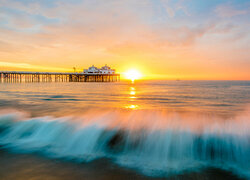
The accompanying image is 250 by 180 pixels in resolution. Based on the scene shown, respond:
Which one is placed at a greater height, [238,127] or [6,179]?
[238,127]

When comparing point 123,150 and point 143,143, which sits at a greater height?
point 143,143

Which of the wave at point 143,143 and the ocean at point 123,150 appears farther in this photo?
the wave at point 143,143

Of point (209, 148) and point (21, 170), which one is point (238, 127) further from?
point (21, 170)

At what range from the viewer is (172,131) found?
7336 mm

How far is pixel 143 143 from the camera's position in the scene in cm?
652

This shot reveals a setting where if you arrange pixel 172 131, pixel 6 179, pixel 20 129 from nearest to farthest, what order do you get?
1. pixel 6 179
2. pixel 172 131
3. pixel 20 129

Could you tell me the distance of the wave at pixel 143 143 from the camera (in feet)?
17.7

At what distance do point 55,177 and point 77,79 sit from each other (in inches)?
4328

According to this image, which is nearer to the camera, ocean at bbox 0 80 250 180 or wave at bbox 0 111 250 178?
ocean at bbox 0 80 250 180

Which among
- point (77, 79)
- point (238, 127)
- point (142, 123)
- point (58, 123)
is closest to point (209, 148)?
point (238, 127)

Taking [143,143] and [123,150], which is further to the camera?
[143,143]

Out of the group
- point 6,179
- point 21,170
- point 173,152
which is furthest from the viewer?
point 173,152

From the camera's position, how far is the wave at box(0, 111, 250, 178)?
5.40 meters

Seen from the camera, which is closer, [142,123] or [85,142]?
[85,142]
